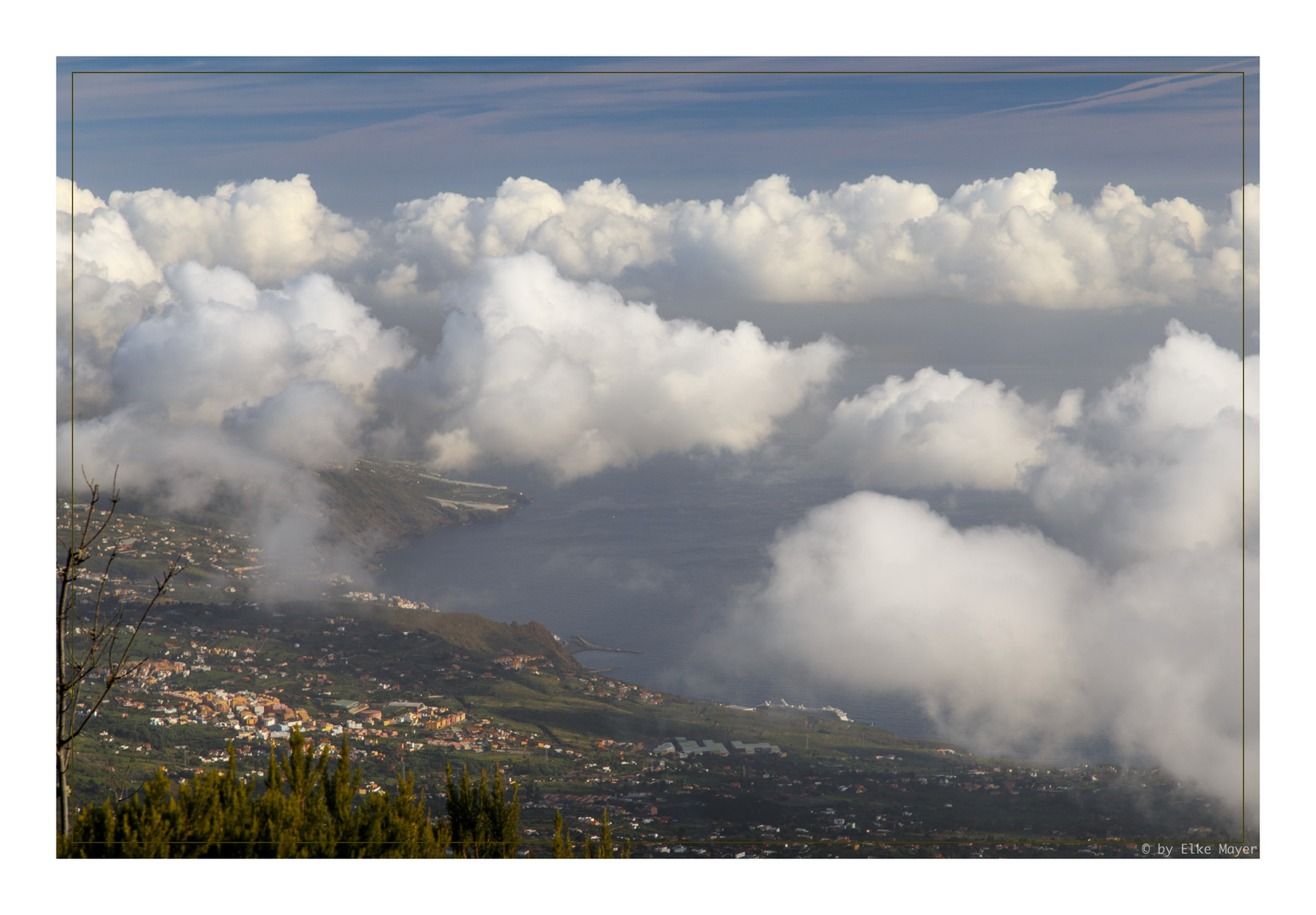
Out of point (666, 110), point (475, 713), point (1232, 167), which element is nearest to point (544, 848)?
point (475, 713)

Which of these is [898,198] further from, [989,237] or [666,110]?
[666,110]

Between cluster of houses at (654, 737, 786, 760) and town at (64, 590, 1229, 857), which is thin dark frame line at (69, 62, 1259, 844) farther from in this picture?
cluster of houses at (654, 737, 786, 760)

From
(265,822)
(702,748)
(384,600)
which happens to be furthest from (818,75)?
(265,822)

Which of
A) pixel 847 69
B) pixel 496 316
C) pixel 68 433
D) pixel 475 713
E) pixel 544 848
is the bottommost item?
pixel 544 848

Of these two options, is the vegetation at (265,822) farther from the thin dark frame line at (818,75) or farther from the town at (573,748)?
the thin dark frame line at (818,75)

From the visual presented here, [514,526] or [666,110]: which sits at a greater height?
[666,110]

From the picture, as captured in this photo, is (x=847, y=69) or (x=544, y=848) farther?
(x=544, y=848)

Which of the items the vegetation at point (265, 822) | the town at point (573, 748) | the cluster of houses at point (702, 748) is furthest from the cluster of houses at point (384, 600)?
the cluster of houses at point (702, 748)

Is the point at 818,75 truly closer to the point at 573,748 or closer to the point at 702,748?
the point at 702,748
